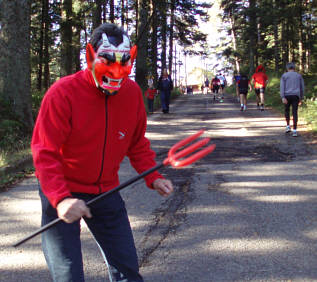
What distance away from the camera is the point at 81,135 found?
2205 mm

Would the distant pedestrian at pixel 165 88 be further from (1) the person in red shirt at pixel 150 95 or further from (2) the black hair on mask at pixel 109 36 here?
(2) the black hair on mask at pixel 109 36

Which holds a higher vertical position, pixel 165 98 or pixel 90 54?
pixel 90 54

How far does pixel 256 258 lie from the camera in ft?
12.3

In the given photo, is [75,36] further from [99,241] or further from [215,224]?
[99,241]

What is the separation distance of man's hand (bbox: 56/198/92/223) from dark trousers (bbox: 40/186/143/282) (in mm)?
272

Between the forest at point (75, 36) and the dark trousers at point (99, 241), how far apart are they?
4.36ft

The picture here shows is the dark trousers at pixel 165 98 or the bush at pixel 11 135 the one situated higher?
the dark trousers at pixel 165 98

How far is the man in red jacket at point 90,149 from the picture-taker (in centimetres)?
207

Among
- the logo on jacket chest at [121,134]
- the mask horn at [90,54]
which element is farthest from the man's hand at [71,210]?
the mask horn at [90,54]

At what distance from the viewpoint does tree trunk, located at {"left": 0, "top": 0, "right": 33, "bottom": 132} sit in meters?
9.68

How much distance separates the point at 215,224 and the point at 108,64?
10.0 feet

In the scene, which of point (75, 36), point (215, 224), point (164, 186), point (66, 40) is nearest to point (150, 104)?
point (66, 40)

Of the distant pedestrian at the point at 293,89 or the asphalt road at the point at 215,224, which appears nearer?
the asphalt road at the point at 215,224

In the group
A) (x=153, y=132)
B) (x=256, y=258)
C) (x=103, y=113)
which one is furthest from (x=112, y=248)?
(x=153, y=132)
